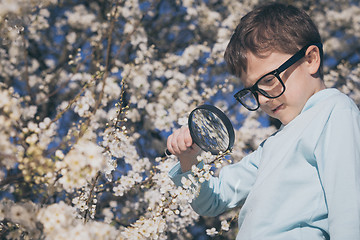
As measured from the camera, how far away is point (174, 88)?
14.4ft

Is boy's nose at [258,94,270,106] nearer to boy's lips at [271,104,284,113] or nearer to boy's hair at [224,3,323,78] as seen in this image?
boy's lips at [271,104,284,113]

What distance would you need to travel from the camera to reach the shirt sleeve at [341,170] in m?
1.15

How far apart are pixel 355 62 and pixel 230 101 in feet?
7.40

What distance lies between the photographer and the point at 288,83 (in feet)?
5.41

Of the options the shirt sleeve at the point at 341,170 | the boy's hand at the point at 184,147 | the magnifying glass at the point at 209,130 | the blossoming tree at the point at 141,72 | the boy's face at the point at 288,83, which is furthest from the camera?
the blossoming tree at the point at 141,72

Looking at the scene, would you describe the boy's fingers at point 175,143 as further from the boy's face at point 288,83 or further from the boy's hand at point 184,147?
the boy's face at point 288,83

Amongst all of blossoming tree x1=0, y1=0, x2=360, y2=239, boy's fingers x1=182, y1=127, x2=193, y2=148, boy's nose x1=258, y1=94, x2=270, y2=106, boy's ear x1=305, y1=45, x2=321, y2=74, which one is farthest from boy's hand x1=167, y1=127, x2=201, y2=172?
blossoming tree x1=0, y1=0, x2=360, y2=239

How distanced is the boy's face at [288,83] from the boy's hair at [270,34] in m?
0.04

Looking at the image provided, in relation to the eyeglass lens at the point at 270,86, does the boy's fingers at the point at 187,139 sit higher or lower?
higher

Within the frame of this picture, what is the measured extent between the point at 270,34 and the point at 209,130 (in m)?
0.57

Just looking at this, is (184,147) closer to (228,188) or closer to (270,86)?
(228,188)

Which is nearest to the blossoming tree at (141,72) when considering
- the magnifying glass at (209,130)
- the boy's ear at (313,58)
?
the magnifying glass at (209,130)

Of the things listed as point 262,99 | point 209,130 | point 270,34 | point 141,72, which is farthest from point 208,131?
point 141,72

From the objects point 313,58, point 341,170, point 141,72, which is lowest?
point 341,170
